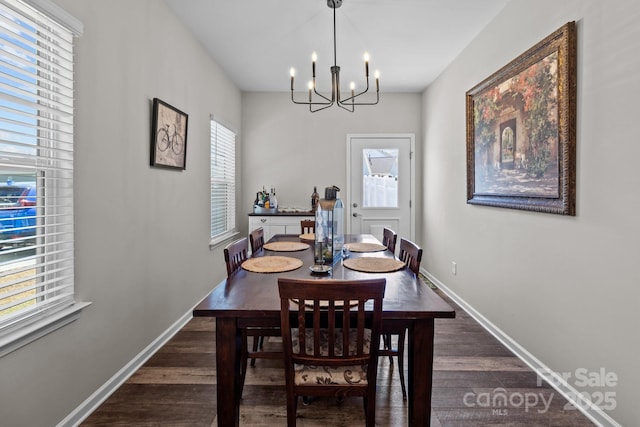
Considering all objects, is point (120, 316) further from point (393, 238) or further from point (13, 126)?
point (393, 238)

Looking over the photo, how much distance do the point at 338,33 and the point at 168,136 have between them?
171 cm

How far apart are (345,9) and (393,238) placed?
1.80 metres

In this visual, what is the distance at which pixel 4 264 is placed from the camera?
1.40 meters

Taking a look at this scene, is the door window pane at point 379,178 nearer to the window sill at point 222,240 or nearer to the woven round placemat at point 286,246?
the window sill at point 222,240

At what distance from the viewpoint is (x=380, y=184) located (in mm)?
4945

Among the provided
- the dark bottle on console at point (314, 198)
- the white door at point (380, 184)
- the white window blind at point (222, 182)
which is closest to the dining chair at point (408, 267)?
the white window blind at point (222, 182)

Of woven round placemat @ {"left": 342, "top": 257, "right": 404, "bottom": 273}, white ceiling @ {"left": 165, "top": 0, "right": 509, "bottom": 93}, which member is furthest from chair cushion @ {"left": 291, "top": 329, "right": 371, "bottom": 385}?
white ceiling @ {"left": 165, "top": 0, "right": 509, "bottom": 93}

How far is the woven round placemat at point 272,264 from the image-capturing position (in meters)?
1.91

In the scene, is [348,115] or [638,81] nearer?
[638,81]

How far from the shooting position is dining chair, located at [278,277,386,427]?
49.3 inches

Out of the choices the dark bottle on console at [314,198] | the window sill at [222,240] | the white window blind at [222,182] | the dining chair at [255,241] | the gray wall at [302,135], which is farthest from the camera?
the gray wall at [302,135]

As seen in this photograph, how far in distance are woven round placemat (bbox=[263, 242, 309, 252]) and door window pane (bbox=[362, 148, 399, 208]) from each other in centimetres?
241

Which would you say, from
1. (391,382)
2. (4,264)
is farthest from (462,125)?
(4,264)

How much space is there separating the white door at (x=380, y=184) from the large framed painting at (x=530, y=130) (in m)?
1.78
